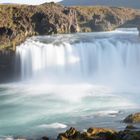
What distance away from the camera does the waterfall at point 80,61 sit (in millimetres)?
60531

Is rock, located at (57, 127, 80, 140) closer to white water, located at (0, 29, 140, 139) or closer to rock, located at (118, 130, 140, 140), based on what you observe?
rock, located at (118, 130, 140, 140)

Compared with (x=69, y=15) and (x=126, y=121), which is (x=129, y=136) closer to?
(x=126, y=121)

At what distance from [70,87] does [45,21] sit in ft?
98.2

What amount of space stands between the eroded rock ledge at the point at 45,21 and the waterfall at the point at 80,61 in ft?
14.2

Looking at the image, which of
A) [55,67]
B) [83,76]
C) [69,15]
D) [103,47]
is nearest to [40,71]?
[55,67]

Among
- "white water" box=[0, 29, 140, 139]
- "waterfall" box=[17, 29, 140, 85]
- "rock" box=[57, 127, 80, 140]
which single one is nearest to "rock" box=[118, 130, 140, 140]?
"rock" box=[57, 127, 80, 140]

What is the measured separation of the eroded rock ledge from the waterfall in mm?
4334

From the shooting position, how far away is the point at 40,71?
6084 centimetres

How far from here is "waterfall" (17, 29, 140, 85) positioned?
60.5 meters

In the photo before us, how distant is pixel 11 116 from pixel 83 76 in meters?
22.2

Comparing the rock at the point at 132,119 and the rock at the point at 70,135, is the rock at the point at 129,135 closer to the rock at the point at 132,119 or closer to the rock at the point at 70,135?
the rock at the point at 70,135

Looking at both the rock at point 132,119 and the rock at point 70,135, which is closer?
the rock at point 70,135

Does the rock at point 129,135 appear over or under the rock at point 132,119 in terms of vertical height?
over

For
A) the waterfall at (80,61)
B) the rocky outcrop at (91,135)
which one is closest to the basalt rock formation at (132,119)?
the rocky outcrop at (91,135)
